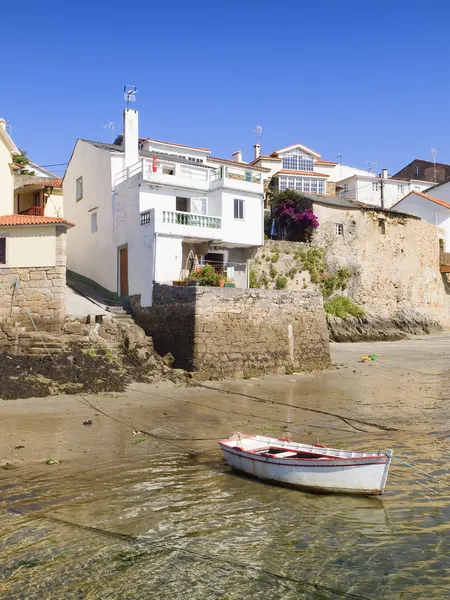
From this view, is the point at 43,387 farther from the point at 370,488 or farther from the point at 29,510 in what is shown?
the point at 370,488

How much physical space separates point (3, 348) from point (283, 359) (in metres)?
10.0

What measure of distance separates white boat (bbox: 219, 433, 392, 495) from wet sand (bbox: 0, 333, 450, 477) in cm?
206

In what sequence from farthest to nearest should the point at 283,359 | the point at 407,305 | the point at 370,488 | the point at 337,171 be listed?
the point at 337,171, the point at 407,305, the point at 283,359, the point at 370,488

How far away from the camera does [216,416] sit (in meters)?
14.7

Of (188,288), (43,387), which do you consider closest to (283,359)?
(188,288)

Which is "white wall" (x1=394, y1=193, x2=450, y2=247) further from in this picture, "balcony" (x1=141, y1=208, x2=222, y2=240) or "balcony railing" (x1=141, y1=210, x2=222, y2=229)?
"balcony" (x1=141, y1=208, x2=222, y2=240)

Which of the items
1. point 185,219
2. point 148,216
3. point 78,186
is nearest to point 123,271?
point 148,216

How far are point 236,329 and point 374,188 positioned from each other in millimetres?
43979

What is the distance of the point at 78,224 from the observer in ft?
102

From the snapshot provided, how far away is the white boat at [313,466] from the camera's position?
868 centimetres

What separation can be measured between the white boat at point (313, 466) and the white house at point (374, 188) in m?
50.6

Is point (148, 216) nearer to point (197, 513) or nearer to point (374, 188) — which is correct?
point (197, 513)

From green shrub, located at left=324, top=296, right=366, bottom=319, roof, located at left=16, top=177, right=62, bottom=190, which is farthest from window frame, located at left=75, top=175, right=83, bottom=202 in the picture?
green shrub, located at left=324, top=296, right=366, bottom=319

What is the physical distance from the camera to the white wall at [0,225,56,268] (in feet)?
66.2
